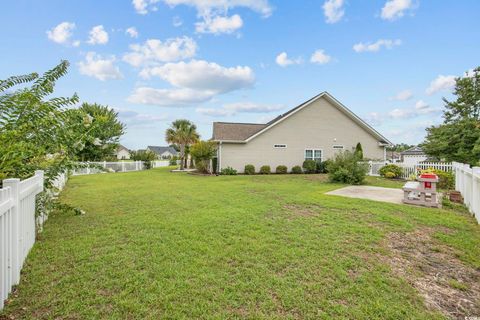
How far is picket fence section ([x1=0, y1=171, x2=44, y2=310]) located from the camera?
2439 mm

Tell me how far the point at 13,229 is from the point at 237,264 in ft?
8.87

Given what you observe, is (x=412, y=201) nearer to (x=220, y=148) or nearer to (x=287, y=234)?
(x=287, y=234)

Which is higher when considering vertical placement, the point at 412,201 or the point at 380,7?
the point at 380,7

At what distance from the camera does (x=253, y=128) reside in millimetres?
21891

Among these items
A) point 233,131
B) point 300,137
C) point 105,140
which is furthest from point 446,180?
point 105,140

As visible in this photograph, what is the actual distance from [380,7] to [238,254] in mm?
13655

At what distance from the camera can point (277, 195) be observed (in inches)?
340

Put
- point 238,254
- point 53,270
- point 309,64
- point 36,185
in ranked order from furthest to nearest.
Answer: point 309,64, point 36,185, point 238,254, point 53,270

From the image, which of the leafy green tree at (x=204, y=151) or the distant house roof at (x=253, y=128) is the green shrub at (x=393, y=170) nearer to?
the distant house roof at (x=253, y=128)

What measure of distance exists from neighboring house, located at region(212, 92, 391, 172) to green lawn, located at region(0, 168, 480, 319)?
12.8 metres

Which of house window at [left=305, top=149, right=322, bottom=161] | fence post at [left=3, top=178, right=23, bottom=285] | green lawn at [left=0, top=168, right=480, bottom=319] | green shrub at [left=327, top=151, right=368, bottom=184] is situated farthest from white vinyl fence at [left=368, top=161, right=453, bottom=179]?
fence post at [left=3, top=178, right=23, bottom=285]

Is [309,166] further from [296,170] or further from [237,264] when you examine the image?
[237,264]

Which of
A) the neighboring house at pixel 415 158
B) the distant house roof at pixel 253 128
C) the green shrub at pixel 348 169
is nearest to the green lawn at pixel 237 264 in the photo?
the green shrub at pixel 348 169

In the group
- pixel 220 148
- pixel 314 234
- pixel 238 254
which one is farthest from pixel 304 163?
pixel 238 254
